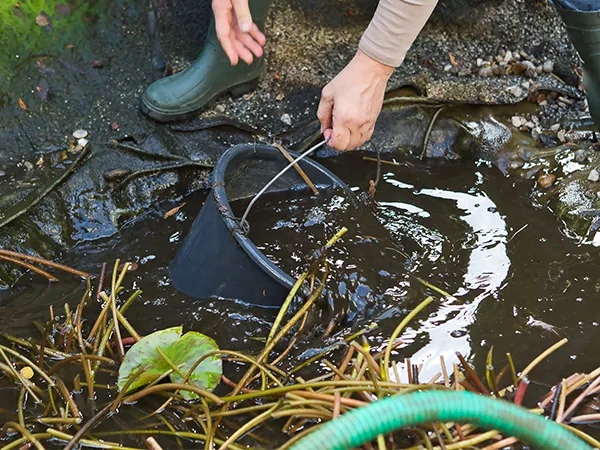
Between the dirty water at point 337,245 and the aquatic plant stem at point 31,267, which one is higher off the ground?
the dirty water at point 337,245

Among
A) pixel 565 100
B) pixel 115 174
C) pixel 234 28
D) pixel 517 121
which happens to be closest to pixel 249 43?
pixel 234 28

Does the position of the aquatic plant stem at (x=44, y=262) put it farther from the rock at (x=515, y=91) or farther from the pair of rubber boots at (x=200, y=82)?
the rock at (x=515, y=91)

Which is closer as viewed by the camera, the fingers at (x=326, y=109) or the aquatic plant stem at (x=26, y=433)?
the aquatic plant stem at (x=26, y=433)

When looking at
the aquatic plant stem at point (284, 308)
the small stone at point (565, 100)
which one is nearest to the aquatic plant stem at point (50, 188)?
the aquatic plant stem at point (284, 308)

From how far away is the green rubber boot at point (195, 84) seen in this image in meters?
2.60

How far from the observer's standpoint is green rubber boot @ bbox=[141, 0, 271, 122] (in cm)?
260

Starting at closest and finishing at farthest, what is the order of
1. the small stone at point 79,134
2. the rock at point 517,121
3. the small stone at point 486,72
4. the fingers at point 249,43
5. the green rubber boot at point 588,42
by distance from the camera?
the fingers at point 249,43 → the green rubber boot at point 588,42 → the small stone at point 79,134 → the rock at point 517,121 → the small stone at point 486,72

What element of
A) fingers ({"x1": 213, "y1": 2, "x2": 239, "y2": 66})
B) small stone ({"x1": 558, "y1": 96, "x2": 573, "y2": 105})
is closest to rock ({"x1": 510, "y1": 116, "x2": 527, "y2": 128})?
small stone ({"x1": 558, "y1": 96, "x2": 573, "y2": 105})

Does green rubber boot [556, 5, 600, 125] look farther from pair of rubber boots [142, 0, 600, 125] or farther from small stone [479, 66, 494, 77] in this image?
pair of rubber boots [142, 0, 600, 125]

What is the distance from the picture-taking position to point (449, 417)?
1115 millimetres

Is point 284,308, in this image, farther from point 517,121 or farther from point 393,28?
point 517,121

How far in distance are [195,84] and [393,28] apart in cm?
120

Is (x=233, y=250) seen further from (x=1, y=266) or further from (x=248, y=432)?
(x=1, y=266)

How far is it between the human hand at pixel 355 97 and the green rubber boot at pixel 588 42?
2.86 ft
